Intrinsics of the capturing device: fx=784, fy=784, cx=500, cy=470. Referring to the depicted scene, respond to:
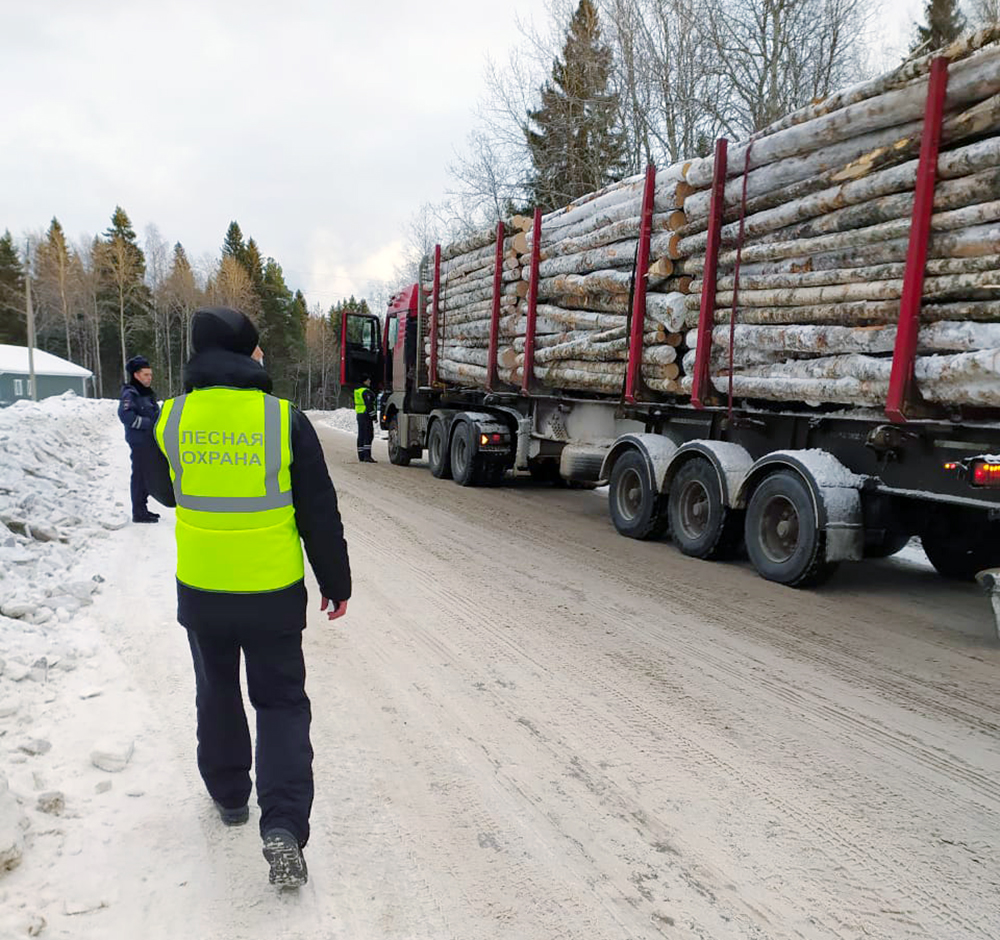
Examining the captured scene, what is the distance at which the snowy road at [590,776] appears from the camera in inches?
94.7

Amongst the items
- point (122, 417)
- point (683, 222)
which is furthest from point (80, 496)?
point (683, 222)

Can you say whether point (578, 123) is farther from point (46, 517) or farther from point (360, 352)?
point (46, 517)

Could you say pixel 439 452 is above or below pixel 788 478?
below

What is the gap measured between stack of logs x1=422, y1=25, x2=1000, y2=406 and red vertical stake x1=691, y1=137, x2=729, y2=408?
2.5 inches

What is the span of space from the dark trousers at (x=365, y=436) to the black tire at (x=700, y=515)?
937 cm

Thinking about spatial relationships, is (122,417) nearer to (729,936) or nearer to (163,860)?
(163,860)

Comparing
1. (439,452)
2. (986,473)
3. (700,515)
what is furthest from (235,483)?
(439,452)

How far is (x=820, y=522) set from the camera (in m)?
5.88

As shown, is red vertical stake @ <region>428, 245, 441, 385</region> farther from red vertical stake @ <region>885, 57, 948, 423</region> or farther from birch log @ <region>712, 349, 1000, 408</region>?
red vertical stake @ <region>885, 57, 948, 423</region>

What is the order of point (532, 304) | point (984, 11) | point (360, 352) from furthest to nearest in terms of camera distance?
point (984, 11) < point (360, 352) < point (532, 304)

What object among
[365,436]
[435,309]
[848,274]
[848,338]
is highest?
[435,309]

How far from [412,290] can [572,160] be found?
8.03 m

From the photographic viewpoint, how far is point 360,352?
55.0 feet

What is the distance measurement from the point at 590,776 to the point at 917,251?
13.8ft
